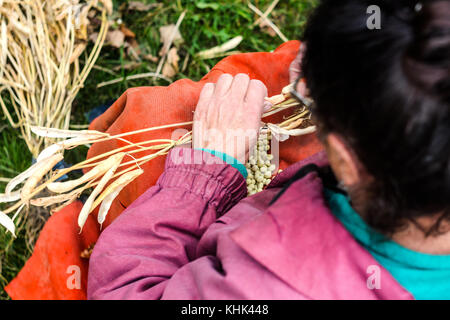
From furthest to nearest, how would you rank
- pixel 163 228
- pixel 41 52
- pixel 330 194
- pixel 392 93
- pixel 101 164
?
pixel 41 52 < pixel 101 164 < pixel 163 228 < pixel 330 194 < pixel 392 93

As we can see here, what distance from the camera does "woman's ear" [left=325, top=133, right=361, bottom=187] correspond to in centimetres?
55

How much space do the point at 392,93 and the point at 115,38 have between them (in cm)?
155

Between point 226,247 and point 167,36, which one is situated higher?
point 167,36

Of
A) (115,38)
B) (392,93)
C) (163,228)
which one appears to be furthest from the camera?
(115,38)

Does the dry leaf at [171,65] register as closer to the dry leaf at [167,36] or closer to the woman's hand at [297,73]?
the dry leaf at [167,36]

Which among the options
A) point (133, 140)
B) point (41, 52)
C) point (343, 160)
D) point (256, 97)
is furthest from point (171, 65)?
point (343, 160)

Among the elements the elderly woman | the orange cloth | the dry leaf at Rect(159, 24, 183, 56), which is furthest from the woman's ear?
the dry leaf at Rect(159, 24, 183, 56)

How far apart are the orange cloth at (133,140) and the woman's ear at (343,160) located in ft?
1.65

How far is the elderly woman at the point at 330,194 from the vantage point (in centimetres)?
46

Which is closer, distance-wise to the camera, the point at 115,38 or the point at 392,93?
the point at 392,93

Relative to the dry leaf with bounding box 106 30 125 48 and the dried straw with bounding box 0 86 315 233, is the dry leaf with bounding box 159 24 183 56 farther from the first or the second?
the dried straw with bounding box 0 86 315 233

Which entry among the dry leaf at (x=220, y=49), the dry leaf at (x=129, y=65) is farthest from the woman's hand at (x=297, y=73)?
the dry leaf at (x=129, y=65)

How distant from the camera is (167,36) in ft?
5.83

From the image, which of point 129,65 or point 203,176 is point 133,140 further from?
point 129,65
